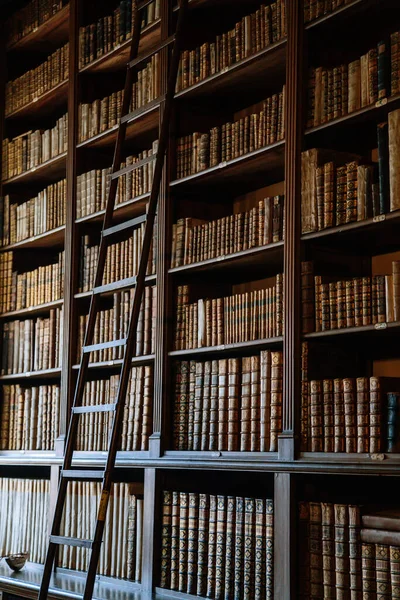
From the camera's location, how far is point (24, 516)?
16.1ft

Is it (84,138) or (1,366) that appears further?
(1,366)

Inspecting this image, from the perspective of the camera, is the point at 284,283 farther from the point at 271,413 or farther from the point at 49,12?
the point at 49,12

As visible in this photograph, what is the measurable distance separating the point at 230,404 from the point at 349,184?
0.96 metres

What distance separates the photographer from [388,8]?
11.3 feet

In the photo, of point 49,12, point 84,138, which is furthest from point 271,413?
point 49,12

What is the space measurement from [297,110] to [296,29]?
299 millimetres

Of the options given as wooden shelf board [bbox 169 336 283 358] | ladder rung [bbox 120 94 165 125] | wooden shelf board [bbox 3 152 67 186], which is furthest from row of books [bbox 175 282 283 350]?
wooden shelf board [bbox 3 152 67 186]

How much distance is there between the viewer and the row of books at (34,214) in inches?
198

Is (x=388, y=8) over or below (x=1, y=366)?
over

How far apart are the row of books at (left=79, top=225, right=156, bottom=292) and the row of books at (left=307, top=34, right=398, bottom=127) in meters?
1.09

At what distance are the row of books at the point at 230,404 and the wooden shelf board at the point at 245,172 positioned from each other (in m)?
0.76

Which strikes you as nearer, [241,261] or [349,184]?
[349,184]

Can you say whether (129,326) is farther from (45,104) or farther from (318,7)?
(45,104)

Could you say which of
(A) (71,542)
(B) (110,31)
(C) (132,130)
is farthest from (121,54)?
(A) (71,542)
